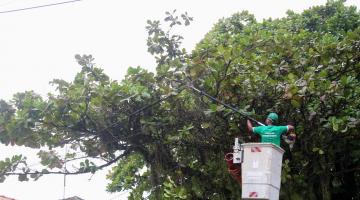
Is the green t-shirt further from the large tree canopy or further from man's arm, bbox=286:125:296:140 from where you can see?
the large tree canopy

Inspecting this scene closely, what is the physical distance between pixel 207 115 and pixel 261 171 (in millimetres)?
2497

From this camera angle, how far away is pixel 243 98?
26.3ft

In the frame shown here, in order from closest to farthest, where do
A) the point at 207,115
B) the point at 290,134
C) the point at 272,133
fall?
the point at 272,133 → the point at 290,134 → the point at 207,115

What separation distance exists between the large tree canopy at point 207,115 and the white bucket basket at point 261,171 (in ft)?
5.70

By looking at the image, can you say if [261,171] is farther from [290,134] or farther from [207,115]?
[207,115]

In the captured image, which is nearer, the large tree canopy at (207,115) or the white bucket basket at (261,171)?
the white bucket basket at (261,171)

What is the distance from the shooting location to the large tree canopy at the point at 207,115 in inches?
306

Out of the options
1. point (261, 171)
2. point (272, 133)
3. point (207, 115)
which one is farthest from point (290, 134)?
point (207, 115)

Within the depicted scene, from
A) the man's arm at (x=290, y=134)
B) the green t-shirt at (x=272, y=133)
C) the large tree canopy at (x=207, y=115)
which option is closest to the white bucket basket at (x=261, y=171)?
the green t-shirt at (x=272, y=133)

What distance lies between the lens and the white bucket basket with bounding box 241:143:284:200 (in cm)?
546

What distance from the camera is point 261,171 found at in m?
5.53

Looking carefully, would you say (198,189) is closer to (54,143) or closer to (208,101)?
(208,101)

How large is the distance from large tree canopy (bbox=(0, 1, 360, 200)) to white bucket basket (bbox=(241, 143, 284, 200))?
1.74 meters

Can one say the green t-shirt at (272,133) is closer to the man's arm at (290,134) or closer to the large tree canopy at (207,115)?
the man's arm at (290,134)
